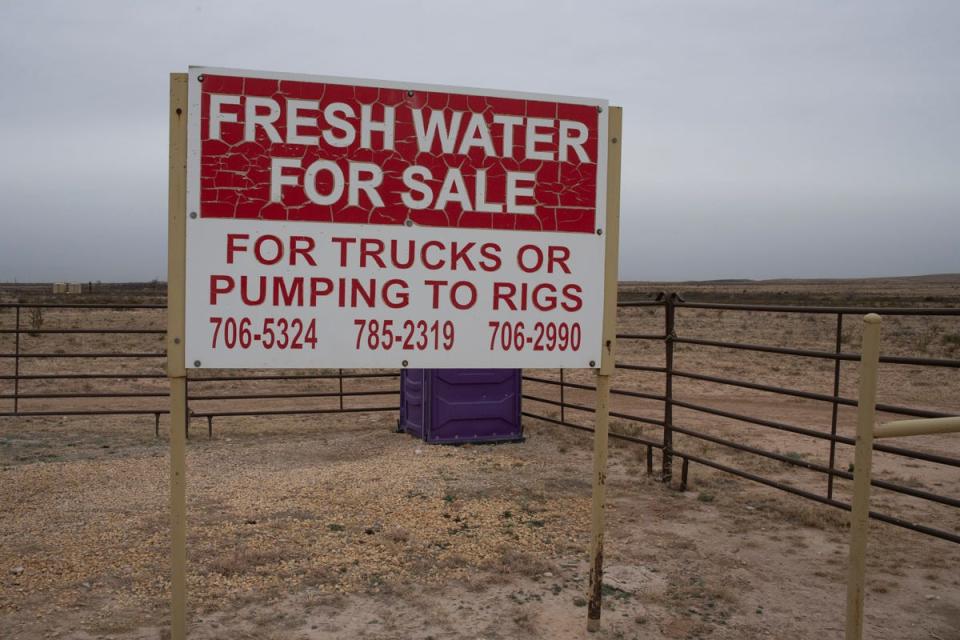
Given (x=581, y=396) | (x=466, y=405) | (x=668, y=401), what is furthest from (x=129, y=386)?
(x=668, y=401)

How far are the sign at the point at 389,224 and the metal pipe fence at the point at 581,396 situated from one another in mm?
1557

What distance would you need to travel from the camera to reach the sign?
2971 mm

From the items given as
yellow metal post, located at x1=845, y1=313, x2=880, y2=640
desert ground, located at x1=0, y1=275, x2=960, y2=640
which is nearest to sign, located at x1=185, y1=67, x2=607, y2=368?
yellow metal post, located at x1=845, y1=313, x2=880, y2=640

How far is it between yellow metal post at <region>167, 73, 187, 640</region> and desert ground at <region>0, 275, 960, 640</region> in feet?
2.48

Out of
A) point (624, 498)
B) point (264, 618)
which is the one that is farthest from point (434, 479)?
point (264, 618)

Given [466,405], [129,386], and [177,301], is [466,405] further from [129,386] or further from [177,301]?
[129,386]

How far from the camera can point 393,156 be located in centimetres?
313

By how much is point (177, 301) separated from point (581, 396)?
9880 mm

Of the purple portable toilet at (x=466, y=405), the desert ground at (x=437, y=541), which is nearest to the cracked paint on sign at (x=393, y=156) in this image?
the desert ground at (x=437, y=541)

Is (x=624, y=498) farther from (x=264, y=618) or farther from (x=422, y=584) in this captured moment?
(x=264, y=618)

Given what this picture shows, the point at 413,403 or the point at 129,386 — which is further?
the point at 129,386

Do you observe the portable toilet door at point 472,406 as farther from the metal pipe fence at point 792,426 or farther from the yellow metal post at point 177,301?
the yellow metal post at point 177,301

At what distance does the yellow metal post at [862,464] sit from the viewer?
2553 millimetres

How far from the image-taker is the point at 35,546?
4.52m
